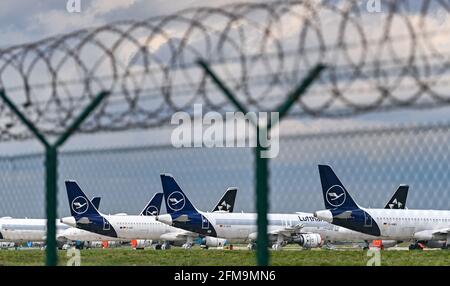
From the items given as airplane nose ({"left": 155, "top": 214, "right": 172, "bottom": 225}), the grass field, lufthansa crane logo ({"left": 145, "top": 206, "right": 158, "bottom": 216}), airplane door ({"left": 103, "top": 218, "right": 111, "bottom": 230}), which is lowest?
the grass field

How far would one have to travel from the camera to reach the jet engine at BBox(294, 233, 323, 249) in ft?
178

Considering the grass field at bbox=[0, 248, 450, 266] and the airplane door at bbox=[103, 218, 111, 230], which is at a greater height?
the airplane door at bbox=[103, 218, 111, 230]

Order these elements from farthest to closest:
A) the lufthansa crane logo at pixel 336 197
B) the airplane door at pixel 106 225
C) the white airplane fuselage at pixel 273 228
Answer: the airplane door at pixel 106 225, the white airplane fuselage at pixel 273 228, the lufthansa crane logo at pixel 336 197

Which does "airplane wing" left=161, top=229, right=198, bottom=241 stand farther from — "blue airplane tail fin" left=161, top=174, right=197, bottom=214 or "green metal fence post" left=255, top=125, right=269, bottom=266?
"green metal fence post" left=255, top=125, right=269, bottom=266

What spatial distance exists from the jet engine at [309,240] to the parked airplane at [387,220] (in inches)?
173

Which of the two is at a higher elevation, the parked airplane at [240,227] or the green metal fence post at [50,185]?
the green metal fence post at [50,185]

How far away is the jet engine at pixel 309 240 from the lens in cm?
5412

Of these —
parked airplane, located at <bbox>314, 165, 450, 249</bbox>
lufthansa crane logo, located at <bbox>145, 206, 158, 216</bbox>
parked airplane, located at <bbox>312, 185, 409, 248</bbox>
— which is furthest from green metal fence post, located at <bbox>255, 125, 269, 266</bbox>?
lufthansa crane logo, located at <bbox>145, 206, 158, 216</bbox>

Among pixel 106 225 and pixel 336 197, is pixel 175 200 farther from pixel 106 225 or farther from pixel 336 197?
pixel 336 197

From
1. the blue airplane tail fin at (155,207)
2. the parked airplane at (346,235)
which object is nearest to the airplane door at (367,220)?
the parked airplane at (346,235)

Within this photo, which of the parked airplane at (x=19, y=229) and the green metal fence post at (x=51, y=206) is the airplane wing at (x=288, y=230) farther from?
the green metal fence post at (x=51, y=206)

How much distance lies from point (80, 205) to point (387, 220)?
17.6m
